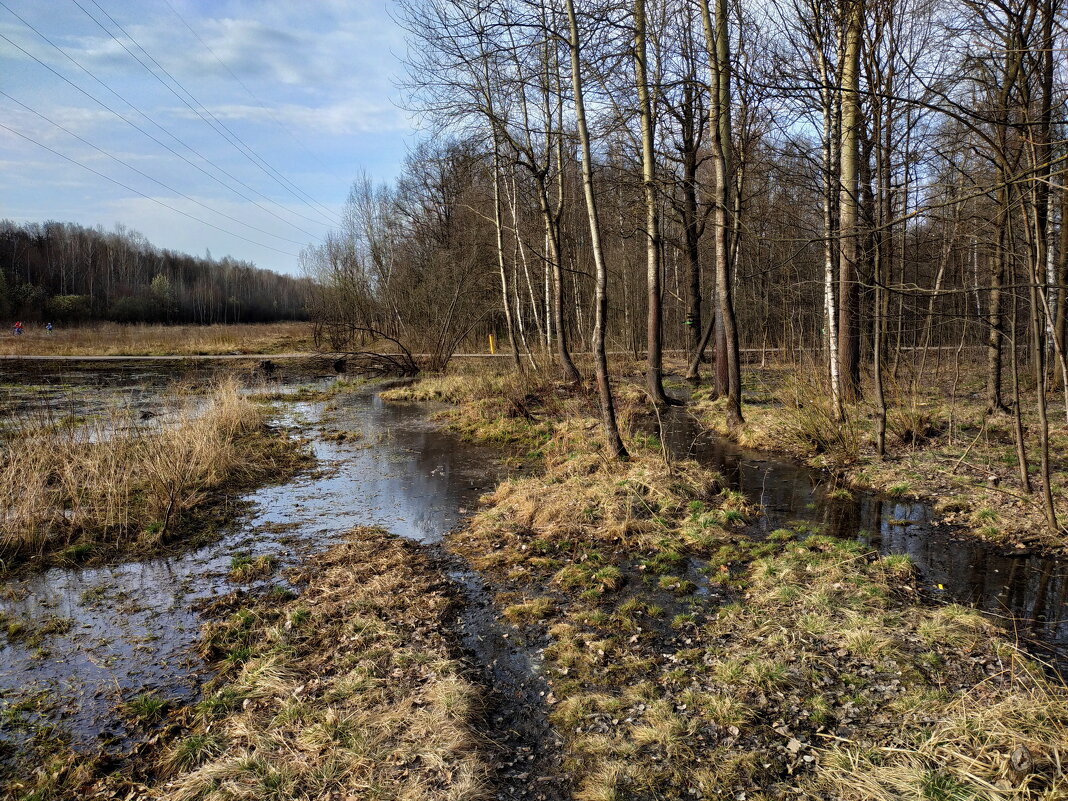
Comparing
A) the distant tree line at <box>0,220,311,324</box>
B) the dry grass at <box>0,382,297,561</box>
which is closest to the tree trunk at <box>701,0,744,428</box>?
the dry grass at <box>0,382,297,561</box>

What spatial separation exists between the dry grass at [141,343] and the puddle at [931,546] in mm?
Answer: 30923

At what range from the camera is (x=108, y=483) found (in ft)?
24.3

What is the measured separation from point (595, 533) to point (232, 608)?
3.52 meters

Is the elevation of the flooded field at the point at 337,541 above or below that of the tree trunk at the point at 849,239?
below

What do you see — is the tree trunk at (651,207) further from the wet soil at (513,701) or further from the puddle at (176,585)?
the wet soil at (513,701)

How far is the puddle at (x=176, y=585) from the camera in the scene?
4184mm

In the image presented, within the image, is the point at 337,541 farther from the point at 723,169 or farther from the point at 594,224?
the point at 723,169

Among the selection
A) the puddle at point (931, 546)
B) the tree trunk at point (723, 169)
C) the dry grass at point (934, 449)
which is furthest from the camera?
the tree trunk at point (723, 169)

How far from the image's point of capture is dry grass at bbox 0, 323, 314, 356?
31.9 meters

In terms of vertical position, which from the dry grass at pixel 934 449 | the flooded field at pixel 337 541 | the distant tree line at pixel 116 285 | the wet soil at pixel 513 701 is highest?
the distant tree line at pixel 116 285

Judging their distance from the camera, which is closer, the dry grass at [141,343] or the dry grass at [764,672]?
the dry grass at [764,672]

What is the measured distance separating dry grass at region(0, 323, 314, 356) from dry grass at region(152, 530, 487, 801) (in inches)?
1247

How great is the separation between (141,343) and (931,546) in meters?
40.0

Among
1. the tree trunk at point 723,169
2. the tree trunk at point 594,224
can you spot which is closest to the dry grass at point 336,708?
the tree trunk at point 594,224
